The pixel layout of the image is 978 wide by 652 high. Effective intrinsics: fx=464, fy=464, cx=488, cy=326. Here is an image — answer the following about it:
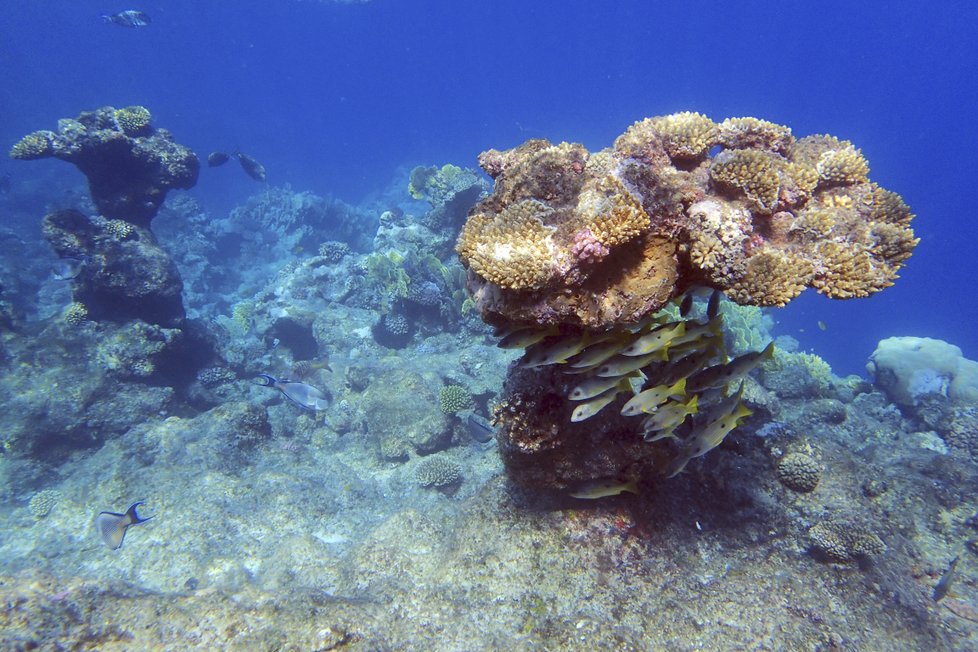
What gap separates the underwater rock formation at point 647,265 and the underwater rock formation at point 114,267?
10.6 m

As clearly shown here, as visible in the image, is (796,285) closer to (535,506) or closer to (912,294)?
(535,506)

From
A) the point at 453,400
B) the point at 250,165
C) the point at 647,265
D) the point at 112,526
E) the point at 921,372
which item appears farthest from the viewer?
the point at 250,165

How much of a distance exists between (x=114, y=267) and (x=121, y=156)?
2.90 m

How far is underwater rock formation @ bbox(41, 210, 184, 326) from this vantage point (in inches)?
418

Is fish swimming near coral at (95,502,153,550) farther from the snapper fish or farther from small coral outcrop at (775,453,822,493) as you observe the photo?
small coral outcrop at (775,453,822,493)

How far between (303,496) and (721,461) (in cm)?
680

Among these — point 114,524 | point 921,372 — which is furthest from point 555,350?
point 921,372

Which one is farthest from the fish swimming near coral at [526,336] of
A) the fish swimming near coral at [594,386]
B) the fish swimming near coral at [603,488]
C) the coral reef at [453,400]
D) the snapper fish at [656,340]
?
the coral reef at [453,400]

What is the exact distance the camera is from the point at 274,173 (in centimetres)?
6406

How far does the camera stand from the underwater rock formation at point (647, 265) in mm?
3340

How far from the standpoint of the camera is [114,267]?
10.8 meters

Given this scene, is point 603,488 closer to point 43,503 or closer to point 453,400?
point 453,400

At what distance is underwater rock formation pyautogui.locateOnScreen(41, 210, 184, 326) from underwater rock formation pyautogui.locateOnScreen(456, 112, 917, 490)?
10.6 meters

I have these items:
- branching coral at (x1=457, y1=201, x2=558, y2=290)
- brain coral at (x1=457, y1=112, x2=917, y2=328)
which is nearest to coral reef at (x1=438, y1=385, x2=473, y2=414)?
brain coral at (x1=457, y1=112, x2=917, y2=328)
